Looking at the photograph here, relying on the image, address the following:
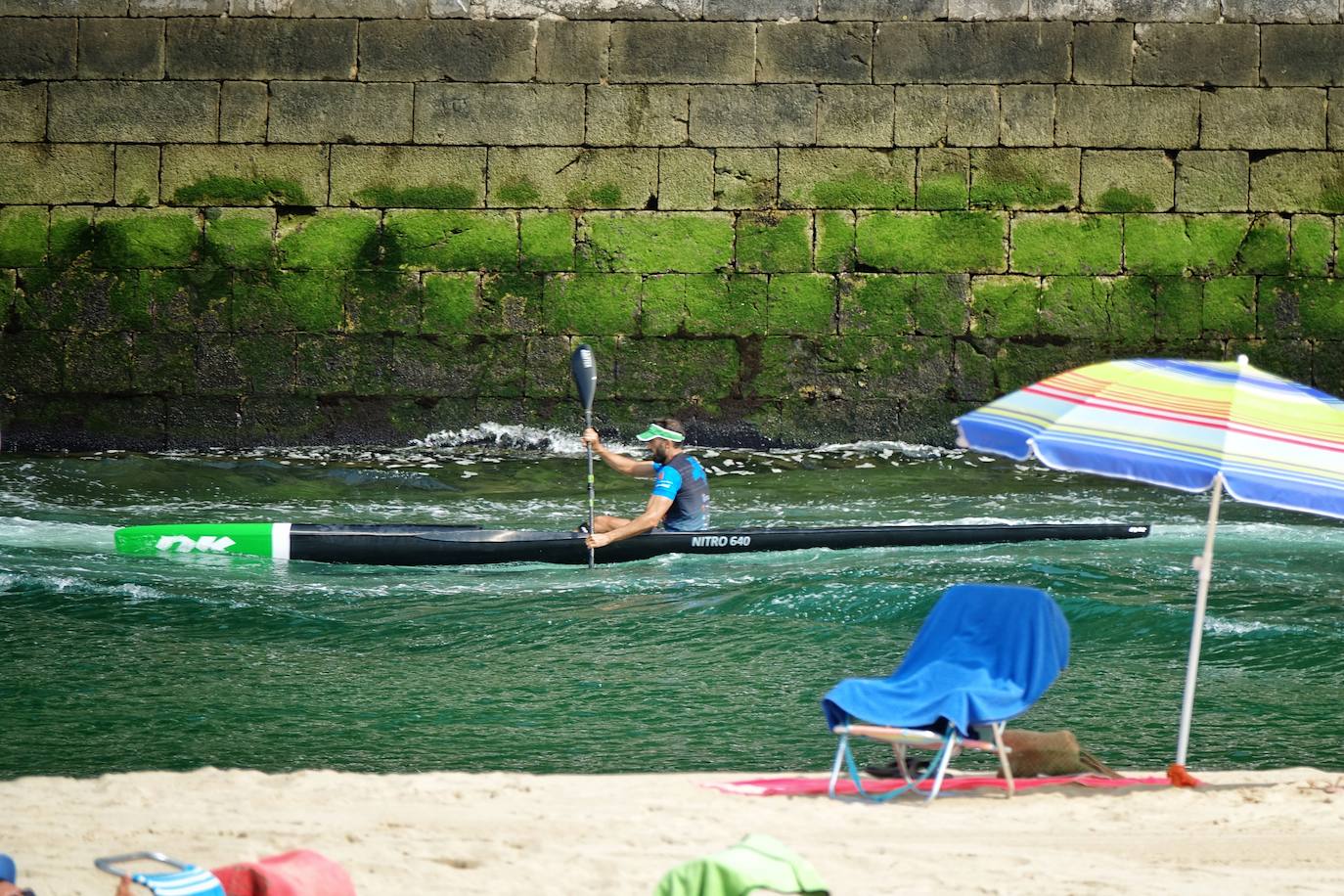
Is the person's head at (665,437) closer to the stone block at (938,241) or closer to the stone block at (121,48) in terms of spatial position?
the stone block at (938,241)

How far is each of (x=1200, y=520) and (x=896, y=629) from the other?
426cm

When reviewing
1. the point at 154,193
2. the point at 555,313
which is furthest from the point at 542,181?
the point at 154,193

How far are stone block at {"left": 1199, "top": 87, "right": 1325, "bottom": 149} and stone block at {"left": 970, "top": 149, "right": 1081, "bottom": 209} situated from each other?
3.58 feet

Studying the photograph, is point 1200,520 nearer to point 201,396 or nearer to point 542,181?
point 542,181

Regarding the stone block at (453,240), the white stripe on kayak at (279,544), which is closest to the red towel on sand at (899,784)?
the white stripe on kayak at (279,544)

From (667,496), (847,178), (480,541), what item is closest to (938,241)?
(847,178)

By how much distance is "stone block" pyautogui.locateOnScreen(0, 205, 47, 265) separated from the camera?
13.0 meters

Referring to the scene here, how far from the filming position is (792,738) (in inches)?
235

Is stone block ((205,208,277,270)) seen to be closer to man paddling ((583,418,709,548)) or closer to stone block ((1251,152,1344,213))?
man paddling ((583,418,709,548))

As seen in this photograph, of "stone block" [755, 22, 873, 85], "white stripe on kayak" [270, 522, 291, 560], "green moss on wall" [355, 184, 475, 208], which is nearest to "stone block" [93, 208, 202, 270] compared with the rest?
"green moss on wall" [355, 184, 475, 208]

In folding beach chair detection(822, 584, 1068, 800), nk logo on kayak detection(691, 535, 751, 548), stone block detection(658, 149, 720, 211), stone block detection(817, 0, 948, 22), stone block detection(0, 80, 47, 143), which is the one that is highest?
stone block detection(817, 0, 948, 22)

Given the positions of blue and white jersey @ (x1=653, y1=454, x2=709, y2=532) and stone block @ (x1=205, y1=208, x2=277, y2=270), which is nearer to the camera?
blue and white jersey @ (x1=653, y1=454, x2=709, y2=532)

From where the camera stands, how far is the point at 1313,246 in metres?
12.8

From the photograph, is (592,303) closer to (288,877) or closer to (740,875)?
(288,877)
